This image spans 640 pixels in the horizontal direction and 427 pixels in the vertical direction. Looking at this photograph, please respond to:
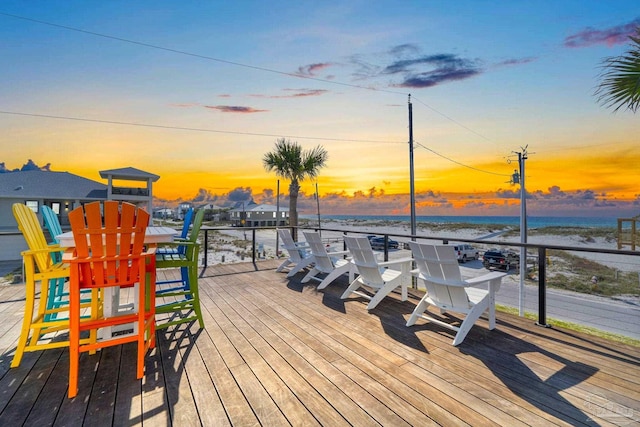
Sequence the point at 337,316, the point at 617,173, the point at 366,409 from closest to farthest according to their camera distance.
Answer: the point at 366,409
the point at 337,316
the point at 617,173

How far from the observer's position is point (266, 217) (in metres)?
40.4

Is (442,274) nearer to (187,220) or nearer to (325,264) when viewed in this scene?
(325,264)

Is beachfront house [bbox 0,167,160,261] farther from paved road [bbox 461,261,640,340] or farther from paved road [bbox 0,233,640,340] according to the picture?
paved road [bbox 461,261,640,340]

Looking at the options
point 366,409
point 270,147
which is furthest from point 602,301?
point 366,409

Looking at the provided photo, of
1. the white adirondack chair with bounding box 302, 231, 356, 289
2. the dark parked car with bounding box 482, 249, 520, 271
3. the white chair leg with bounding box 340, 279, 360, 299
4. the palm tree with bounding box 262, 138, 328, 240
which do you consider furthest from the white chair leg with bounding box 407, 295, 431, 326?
the palm tree with bounding box 262, 138, 328, 240

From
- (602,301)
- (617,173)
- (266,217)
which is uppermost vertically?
(617,173)

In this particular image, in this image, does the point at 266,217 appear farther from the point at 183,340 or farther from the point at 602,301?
the point at 183,340

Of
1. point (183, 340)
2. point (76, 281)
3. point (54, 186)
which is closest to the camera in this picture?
point (76, 281)

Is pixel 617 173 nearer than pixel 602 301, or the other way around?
pixel 602 301

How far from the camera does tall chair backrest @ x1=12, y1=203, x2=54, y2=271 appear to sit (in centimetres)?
240

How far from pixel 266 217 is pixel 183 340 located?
38.0 metres

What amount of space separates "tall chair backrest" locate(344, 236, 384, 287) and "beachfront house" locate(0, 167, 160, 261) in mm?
17906

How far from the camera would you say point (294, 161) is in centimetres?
1155

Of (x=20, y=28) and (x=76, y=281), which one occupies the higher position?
(x=20, y=28)
